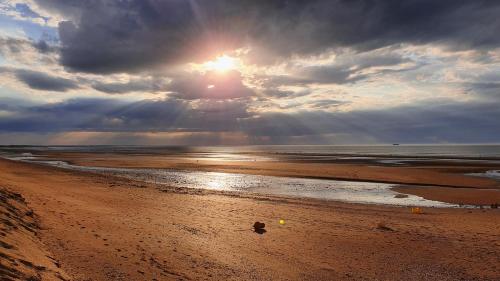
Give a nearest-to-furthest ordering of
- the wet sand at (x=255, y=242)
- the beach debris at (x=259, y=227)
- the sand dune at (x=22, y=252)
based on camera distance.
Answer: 1. the sand dune at (x=22, y=252)
2. the wet sand at (x=255, y=242)
3. the beach debris at (x=259, y=227)

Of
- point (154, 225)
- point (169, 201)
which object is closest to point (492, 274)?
point (154, 225)

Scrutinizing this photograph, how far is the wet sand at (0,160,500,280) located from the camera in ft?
31.1

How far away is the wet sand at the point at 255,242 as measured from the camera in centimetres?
948

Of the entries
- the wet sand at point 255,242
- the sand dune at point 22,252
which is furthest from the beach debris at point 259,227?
the sand dune at point 22,252

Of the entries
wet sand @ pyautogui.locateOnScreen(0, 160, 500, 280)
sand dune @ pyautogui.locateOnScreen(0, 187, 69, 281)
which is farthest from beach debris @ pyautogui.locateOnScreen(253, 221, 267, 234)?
sand dune @ pyautogui.locateOnScreen(0, 187, 69, 281)

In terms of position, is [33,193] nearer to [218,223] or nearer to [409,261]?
[218,223]

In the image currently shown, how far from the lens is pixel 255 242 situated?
41.0 ft

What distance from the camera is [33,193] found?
1783 centimetres

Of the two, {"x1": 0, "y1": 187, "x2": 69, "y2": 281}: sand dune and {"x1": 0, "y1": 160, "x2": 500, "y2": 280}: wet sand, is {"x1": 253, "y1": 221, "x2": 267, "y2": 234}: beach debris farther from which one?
{"x1": 0, "y1": 187, "x2": 69, "y2": 281}: sand dune

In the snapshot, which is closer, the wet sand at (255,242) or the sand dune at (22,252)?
the sand dune at (22,252)

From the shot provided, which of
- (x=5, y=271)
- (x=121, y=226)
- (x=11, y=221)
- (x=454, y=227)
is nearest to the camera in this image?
(x=5, y=271)

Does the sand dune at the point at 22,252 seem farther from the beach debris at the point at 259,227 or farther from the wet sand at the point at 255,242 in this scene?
the beach debris at the point at 259,227

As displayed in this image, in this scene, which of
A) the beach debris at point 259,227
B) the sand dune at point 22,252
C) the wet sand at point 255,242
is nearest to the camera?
the sand dune at point 22,252

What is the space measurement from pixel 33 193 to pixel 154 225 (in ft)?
28.0
